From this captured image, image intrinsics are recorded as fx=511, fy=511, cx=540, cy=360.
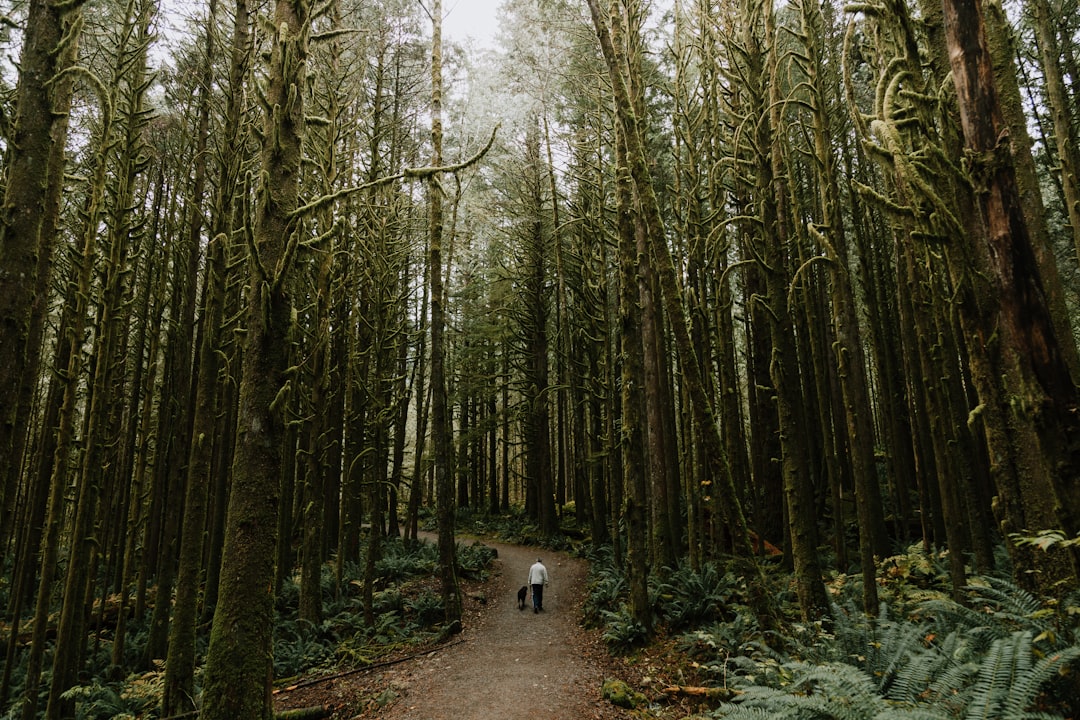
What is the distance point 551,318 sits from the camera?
19906 mm

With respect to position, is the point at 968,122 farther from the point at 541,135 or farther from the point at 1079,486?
the point at 541,135

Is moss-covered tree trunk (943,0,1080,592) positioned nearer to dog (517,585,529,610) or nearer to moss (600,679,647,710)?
moss (600,679,647,710)

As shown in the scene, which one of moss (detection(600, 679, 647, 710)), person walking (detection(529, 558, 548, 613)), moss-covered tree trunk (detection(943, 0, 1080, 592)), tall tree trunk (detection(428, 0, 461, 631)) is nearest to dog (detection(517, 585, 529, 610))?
person walking (detection(529, 558, 548, 613))

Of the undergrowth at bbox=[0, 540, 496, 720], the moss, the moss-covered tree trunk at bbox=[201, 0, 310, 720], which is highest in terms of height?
the moss-covered tree trunk at bbox=[201, 0, 310, 720]

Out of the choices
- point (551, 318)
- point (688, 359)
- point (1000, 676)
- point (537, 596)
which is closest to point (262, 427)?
point (688, 359)

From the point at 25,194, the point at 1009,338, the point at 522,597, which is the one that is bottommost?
the point at 522,597

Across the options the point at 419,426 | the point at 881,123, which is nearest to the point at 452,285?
the point at 419,426

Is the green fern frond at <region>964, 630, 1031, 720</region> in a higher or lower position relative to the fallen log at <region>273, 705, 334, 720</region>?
higher

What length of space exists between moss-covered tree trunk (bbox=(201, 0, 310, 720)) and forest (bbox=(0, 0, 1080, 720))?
0.07 feet

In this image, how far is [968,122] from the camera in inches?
113

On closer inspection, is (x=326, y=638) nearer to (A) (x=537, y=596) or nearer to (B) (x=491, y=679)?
(B) (x=491, y=679)

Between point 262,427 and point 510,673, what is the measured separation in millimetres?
5605

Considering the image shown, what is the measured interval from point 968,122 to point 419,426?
15835 millimetres

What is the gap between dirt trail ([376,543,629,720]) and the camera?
589 centimetres
